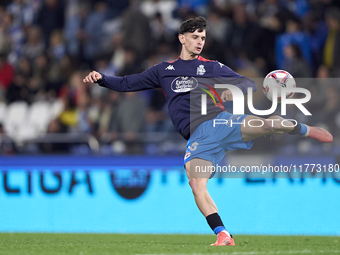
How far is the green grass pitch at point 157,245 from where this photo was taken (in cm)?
622

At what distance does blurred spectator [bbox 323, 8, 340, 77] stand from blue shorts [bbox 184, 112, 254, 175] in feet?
15.9

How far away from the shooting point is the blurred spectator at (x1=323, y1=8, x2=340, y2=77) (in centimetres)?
1132

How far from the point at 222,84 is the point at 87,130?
17.0ft

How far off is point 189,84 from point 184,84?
0.18 feet

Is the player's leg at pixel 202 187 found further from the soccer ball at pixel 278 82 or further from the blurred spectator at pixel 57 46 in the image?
the blurred spectator at pixel 57 46

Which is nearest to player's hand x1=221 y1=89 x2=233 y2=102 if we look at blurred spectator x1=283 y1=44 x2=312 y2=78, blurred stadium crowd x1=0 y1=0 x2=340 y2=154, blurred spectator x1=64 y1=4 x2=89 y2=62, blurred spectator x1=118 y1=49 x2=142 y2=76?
blurred stadium crowd x1=0 y1=0 x2=340 y2=154

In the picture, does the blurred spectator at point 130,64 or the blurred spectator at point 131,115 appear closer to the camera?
the blurred spectator at point 131,115

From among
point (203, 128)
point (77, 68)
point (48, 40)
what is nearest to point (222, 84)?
point (203, 128)

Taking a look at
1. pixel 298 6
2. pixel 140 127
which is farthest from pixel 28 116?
pixel 298 6

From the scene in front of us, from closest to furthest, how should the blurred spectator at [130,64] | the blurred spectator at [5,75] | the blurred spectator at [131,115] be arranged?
the blurred spectator at [131,115], the blurred spectator at [130,64], the blurred spectator at [5,75]

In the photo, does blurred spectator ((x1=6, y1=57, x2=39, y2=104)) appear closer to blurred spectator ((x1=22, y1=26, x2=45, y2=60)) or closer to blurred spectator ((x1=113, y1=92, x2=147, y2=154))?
blurred spectator ((x1=22, y1=26, x2=45, y2=60))

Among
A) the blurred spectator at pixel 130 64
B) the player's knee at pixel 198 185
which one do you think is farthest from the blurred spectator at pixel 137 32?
the player's knee at pixel 198 185

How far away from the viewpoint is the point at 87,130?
12.0 meters

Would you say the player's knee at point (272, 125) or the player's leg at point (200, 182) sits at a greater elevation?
the player's knee at point (272, 125)
